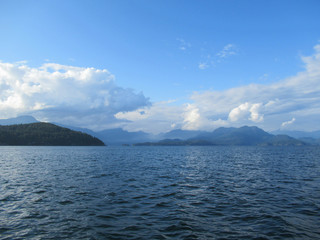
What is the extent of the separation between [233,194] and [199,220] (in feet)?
37.3

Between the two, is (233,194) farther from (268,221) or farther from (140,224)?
(140,224)

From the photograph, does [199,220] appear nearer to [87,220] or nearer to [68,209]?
[87,220]

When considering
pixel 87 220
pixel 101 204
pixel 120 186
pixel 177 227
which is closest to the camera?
pixel 177 227

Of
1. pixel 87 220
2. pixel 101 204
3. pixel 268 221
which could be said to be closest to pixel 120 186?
pixel 101 204

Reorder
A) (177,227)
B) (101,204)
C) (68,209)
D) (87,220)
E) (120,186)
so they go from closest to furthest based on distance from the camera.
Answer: (177,227) < (87,220) < (68,209) < (101,204) < (120,186)

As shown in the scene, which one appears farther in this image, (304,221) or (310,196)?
(310,196)

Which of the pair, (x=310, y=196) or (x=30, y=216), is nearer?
(x=30, y=216)

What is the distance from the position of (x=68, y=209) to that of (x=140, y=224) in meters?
8.69

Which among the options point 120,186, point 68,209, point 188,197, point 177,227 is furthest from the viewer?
point 120,186

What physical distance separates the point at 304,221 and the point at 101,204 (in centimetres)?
2029

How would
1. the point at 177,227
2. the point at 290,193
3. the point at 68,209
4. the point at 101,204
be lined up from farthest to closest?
the point at 290,193, the point at 101,204, the point at 68,209, the point at 177,227

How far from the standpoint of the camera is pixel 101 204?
22.8 metres

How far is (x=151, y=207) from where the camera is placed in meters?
22.0

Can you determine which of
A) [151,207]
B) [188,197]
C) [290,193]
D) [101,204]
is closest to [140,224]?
[151,207]
